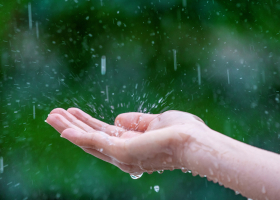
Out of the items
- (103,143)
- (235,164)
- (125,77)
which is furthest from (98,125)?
(125,77)

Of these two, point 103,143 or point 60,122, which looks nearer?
point 103,143

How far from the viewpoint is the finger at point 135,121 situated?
1314 millimetres

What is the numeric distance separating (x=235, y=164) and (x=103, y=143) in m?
0.51

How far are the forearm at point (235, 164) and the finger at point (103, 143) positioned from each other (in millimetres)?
251

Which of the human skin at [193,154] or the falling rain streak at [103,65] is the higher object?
the falling rain streak at [103,65]

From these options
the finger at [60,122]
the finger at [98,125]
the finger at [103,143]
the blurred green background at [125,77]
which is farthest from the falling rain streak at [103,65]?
the finger at [103,143]

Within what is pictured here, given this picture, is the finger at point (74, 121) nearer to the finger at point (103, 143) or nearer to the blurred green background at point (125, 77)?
the finger at point (103, 143)

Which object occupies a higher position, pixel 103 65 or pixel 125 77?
pixel 103 65

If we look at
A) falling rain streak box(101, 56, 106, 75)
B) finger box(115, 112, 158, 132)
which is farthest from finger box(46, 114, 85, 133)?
falling rain streak box(101, 56, 106, 75)

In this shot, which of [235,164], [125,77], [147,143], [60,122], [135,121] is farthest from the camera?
[125,77]

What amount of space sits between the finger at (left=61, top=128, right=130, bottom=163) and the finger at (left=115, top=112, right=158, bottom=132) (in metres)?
0.29

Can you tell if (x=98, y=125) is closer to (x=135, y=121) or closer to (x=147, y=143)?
(x=135, y=121)

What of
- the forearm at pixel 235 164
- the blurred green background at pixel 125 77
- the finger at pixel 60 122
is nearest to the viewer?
the forearm at pixel 235 164

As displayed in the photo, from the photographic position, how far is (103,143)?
3.38ft
